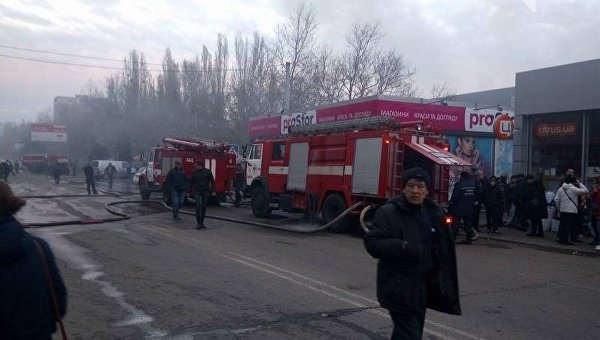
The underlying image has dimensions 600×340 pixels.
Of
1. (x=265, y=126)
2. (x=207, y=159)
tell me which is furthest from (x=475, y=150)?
(x=207, y=159)

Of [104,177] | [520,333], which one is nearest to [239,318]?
[520,333]

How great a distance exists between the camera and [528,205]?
14.2 meters

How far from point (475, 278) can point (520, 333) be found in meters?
2.94

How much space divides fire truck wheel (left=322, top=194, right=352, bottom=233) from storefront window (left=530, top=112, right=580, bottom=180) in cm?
628

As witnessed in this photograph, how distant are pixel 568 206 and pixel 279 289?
26.7 feet

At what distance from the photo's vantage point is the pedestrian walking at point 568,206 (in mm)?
12719

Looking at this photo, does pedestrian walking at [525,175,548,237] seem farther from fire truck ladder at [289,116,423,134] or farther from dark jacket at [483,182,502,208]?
fire truck ladder at [289,116,423,134]

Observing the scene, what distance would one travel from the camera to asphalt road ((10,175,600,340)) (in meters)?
5.91

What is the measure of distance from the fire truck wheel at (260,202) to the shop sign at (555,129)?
8306 millimetres

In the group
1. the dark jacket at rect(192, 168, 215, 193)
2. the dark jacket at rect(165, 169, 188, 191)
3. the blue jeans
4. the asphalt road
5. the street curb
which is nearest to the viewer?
the asphalt road

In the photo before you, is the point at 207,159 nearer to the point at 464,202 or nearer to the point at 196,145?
the point at 196,145

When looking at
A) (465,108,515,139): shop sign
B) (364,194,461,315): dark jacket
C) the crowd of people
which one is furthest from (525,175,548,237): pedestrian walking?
(364,194,461,315): dark jacket

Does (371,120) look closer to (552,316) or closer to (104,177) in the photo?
(552,316)

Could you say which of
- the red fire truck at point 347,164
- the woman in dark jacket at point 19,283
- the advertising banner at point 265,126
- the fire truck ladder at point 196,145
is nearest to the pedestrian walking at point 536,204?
the red fire truck at point 347,164
